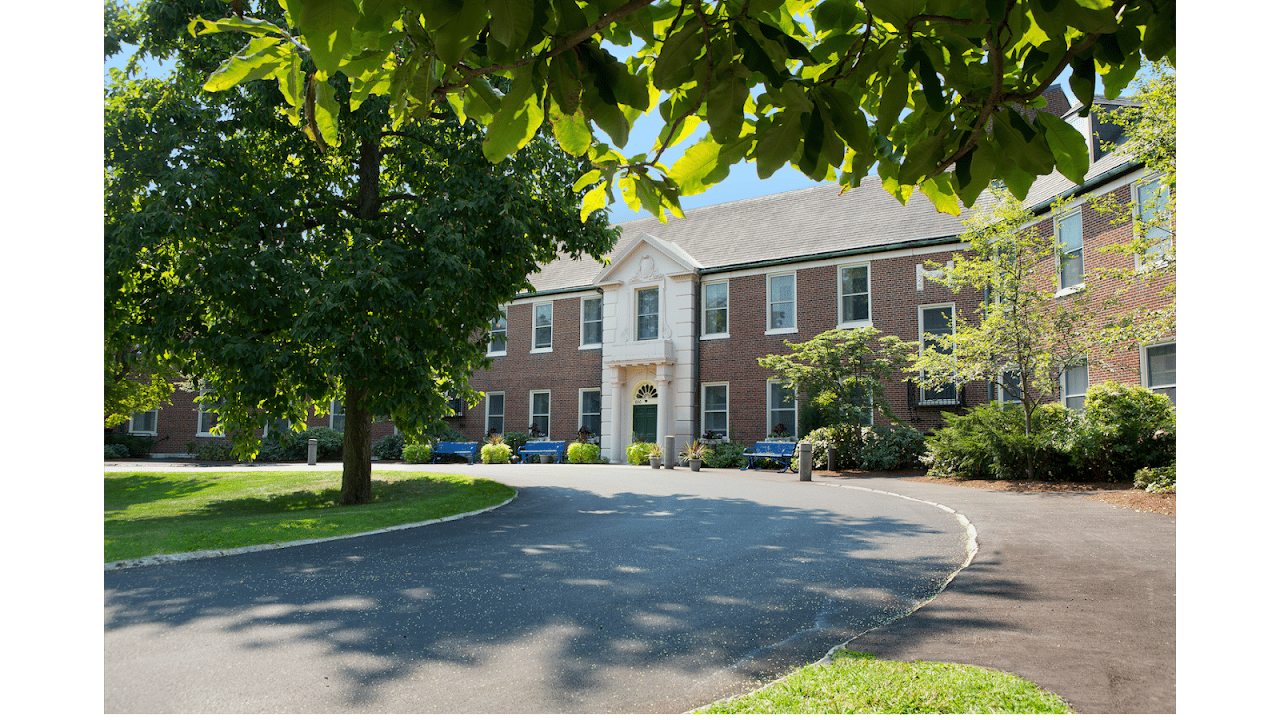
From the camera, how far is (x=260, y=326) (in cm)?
1234

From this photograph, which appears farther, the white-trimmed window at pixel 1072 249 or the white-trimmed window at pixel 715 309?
the white-trimmed window at pixel 715 309

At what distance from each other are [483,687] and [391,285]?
28.5 feet

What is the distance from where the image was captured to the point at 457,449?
2934cm

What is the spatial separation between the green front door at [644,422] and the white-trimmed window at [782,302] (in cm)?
540

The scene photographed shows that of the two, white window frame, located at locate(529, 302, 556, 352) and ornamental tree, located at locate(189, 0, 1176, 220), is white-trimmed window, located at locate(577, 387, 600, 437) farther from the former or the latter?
ornamental tree, located at locate(189, 0, 1176, 220)

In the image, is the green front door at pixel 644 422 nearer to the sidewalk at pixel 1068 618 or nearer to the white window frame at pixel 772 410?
the white window frame at pixel 772 410

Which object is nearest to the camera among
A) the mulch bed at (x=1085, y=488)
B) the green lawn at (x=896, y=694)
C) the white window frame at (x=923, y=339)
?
the green lawn at (x=896, y=694)

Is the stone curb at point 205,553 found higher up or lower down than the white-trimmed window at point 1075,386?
lower down

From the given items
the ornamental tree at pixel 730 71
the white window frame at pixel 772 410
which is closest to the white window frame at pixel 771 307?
the white window frame at pixel 772 410

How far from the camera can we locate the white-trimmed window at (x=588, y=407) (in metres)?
29.2

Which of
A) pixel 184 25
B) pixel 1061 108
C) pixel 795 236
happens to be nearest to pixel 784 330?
pixel 795 236

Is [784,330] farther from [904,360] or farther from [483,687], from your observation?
[483,687]

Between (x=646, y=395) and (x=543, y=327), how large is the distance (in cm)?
577

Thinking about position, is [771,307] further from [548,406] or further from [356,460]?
[356,460]
